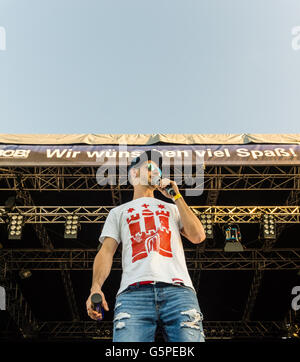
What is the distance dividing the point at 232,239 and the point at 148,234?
7.48 meters

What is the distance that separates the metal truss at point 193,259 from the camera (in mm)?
11359

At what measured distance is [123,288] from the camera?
2.51m

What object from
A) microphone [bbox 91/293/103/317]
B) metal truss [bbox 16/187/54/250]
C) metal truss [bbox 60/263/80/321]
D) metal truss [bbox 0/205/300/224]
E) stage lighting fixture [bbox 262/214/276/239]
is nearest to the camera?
microphone [bbox 91/293/103/317]

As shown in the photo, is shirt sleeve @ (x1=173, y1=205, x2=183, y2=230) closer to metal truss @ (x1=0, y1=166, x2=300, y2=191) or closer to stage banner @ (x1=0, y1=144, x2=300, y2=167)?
stage banner @ (x1=0, y1=144, x2=300, y2=167)

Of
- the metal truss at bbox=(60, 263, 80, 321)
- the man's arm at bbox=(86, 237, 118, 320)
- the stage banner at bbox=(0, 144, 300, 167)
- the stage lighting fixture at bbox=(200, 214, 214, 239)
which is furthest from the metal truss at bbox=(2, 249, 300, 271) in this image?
the man's arm at bbox=(86, 237, 118, 320)

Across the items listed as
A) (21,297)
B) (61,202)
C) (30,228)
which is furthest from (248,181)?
(21,297)

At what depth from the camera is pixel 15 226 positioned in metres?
9.77

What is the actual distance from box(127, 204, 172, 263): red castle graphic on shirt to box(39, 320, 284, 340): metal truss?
11.1 metres

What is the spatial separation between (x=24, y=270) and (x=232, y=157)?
256 inches

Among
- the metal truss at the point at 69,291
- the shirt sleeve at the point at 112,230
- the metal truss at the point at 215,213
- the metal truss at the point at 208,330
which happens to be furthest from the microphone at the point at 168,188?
the metal truss at the point at 208,330

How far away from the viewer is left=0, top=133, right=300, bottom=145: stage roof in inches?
357

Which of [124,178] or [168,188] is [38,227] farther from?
[168,188]
